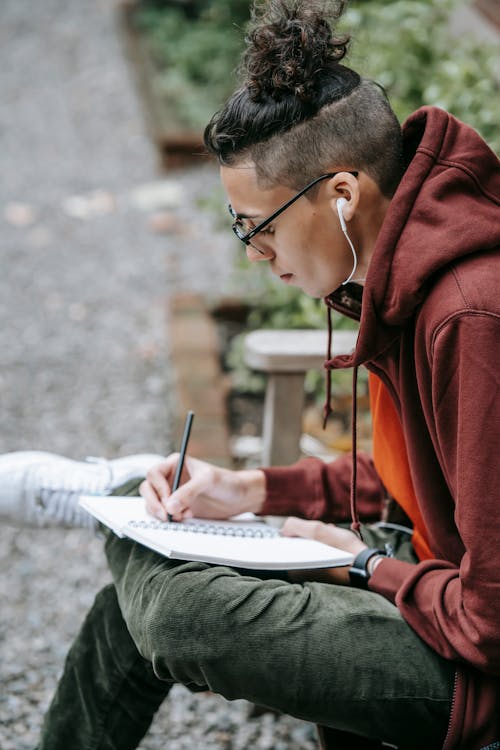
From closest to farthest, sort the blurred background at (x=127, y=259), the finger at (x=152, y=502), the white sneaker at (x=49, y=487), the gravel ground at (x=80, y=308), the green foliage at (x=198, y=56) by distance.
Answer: the finger at (x=152, y=502), the white sneaker at (x=49, y=487), the gravel ground at (x=80, y=308), the blurred background at (x=127, y=259), the green foliage at (x=198, y=56)

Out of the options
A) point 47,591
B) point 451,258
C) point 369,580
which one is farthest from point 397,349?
point 47,591

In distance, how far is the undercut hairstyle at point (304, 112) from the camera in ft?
5.50

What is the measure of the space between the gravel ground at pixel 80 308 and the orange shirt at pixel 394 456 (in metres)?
0.77

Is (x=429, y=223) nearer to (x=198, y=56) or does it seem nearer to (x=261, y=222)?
(x=261, y=222)

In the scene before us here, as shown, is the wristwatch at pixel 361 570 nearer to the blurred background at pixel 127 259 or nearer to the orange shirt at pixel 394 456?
the orange shirt at pixel 394 456

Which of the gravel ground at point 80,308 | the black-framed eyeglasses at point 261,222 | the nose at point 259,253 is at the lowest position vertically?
the gravel ground at point 80,308

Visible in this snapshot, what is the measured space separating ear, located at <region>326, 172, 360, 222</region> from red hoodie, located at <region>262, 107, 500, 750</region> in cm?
9

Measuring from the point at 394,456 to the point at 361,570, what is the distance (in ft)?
0.80

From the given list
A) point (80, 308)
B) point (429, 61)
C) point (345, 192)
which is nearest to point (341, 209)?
Answer: point (345, 192)

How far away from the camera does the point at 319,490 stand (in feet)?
7.11

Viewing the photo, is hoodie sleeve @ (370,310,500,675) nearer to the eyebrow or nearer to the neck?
the neck

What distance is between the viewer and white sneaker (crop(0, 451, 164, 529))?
213cm

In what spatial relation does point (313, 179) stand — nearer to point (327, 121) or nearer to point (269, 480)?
point (327, 121)

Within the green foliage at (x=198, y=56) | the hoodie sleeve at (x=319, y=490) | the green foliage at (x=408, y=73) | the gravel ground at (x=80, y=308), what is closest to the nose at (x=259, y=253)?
the green foliage at (x=408, y=73)
